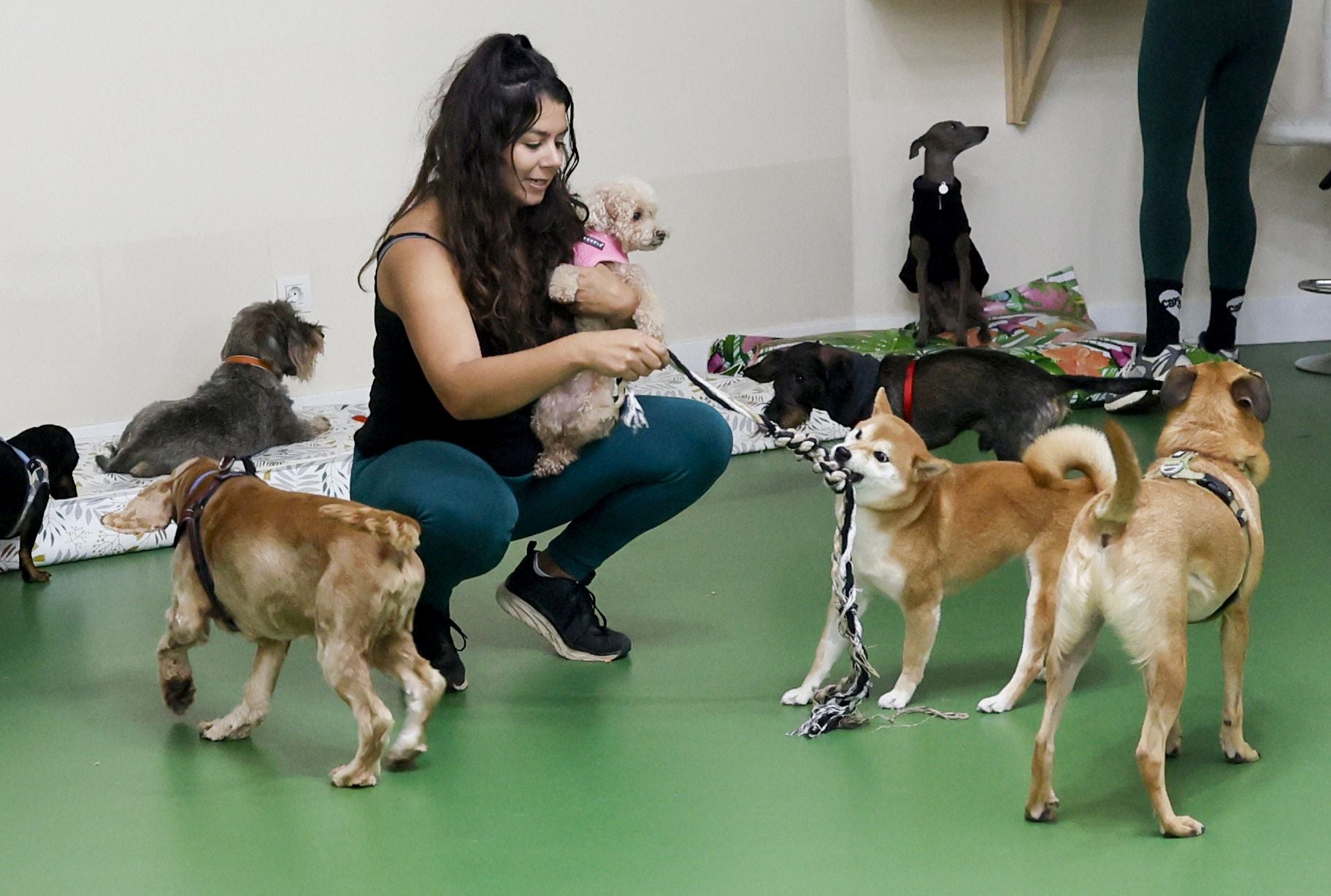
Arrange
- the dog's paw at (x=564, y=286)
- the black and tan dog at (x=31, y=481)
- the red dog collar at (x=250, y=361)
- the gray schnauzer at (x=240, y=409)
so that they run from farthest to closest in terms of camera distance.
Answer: the red dog collar at (x=250, y=361) < the gray schnauzer at (x=240, y=409) < the black and tan dog at (x=31, y=481) < the dog's paw at (x=564, y=286)

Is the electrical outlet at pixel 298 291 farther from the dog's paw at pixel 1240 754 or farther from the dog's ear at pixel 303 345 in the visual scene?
the dog's paw at pixel 1240 754

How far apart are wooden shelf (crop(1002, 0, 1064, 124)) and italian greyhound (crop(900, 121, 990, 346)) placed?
447mm

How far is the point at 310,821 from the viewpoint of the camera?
7.14ft

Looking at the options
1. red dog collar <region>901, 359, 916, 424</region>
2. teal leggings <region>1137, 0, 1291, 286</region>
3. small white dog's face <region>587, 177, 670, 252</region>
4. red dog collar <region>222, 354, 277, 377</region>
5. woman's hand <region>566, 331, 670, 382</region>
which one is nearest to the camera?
woman's hand <region>566, 331, 670, 382</region>

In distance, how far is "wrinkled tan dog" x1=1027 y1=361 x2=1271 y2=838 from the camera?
1.94 metres

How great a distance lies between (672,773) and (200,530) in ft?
2.91

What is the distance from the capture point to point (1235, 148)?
5.00 metres

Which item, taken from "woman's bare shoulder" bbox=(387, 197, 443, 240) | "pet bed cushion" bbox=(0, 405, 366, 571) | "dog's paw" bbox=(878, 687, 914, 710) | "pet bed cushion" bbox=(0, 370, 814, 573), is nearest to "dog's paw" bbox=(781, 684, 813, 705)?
"dog's paw" bbox=(878, 687, 914, 710)

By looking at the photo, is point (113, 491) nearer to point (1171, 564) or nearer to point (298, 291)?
point (298, 291)

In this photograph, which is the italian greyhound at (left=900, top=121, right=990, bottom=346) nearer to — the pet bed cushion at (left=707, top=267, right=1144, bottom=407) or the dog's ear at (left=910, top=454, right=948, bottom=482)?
the pet bed cushion at (left=707, top=267, right=1144, bottom=407)

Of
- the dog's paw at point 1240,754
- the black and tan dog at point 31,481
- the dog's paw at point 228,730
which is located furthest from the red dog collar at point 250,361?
the dog's paw at point 1240,754

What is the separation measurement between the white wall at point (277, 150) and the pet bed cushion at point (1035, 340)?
1.22ft

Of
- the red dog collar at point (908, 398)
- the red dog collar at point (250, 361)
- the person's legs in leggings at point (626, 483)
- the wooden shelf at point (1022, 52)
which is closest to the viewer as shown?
the person's legs in leggings at point (626, 483)

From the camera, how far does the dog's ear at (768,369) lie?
386cm
